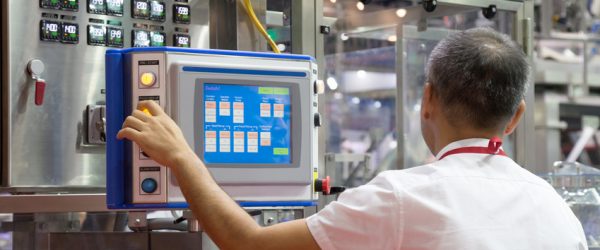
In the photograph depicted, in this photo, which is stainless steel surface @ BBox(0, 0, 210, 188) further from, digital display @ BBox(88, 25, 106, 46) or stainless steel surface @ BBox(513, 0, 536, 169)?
stainless steel surface @ BBox(513, 0, 536, 169)

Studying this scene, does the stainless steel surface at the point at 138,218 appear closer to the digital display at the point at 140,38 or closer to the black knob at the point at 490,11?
the digital display at the point at 140,38

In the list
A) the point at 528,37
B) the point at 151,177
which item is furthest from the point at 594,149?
the point at 151,177

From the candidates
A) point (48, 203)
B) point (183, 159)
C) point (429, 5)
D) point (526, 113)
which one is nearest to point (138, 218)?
point (48, 203)

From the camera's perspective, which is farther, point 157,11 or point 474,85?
point 157,11

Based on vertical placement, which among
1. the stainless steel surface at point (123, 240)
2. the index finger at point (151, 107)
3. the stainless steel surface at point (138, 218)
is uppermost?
the index finger at point (151, 107)

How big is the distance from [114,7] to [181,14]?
245 mm

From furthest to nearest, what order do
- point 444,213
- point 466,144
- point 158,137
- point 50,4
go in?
point 50,4
point 158,137
point 466,144
point 444,213

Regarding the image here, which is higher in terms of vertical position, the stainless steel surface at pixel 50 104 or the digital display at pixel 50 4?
the digital display at pixel 50 4

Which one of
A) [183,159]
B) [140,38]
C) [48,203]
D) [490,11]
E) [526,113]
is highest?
[490,11]

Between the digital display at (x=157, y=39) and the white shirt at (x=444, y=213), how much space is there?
4.58 ft

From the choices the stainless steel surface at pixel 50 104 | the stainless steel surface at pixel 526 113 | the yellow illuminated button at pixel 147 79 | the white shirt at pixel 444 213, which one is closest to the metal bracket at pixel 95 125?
the stainless steel surface at pixel 50 104

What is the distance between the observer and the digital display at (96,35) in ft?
10.2

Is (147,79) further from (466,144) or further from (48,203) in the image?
(466,144)

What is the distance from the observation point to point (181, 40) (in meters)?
3.26
